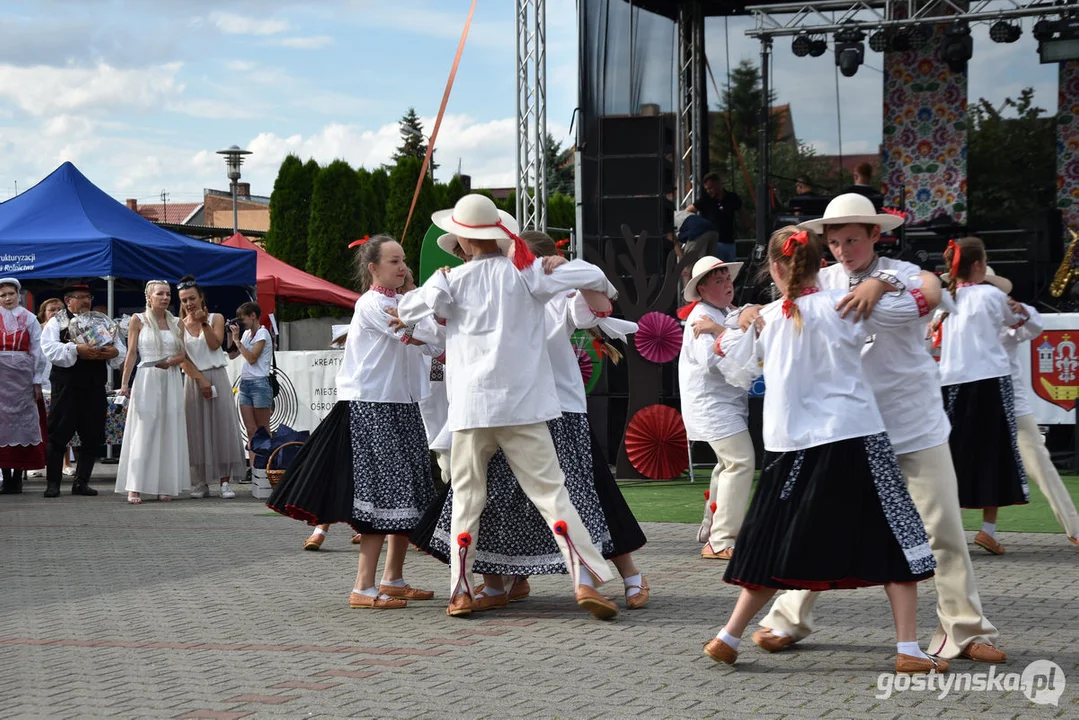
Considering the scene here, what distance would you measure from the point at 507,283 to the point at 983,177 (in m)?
16.4

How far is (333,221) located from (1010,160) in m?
22.8

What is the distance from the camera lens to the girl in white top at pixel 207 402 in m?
13.4

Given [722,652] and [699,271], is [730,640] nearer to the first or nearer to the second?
[722,652]

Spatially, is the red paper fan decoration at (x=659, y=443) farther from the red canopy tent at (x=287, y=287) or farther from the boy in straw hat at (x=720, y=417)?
the red canopy tent at (x=287, y=287)

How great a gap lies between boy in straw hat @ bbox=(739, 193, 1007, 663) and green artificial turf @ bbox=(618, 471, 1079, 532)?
15.7ft

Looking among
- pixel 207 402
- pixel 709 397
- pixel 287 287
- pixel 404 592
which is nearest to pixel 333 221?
pixel 287 287

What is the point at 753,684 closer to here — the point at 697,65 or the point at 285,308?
the point at 697,65

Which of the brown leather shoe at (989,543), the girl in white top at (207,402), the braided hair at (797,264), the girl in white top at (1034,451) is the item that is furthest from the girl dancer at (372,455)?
the girl in white top at (207,402)

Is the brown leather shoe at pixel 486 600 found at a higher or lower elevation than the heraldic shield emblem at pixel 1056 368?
lower

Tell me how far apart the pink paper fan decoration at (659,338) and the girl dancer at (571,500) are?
6.02 m

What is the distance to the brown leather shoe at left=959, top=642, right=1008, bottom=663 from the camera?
509 cm

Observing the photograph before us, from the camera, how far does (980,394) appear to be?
812cm

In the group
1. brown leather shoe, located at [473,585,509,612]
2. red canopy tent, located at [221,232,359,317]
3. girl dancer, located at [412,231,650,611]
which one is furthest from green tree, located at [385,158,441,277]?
brown leather shoe, located at [473,585,509,612]

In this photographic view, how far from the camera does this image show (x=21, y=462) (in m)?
13.9
